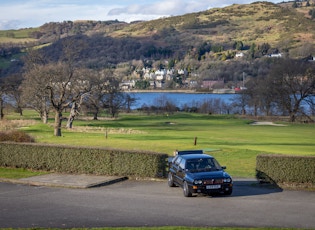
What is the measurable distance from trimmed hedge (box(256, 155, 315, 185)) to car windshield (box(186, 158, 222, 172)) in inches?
101

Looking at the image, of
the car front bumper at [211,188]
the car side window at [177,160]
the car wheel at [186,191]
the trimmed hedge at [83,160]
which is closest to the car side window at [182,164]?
the car side window at [177,160]

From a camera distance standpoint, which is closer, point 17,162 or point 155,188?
point 155,188

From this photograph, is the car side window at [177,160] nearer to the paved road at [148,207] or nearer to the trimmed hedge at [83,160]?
the paved road at [148,207]

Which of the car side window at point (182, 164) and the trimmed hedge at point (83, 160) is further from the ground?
the car side window at point (182, 164)

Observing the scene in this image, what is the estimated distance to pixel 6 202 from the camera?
19281 millimetres

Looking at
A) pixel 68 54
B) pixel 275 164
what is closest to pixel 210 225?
pixel 275 164

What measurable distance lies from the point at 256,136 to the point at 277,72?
133 ft

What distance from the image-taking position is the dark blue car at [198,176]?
19.4 meters

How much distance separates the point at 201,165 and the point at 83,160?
690cm

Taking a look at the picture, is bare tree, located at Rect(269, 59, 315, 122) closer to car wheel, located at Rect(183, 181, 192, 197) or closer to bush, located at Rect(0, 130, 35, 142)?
bush, located at Rect(0, 130, 35, 142)

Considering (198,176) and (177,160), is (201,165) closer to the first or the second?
(198,176)

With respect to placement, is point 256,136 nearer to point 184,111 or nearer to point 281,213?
point 281,213

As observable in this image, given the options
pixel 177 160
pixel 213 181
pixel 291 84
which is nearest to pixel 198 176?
pixel 213 181

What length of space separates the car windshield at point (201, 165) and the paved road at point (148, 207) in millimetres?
1082
